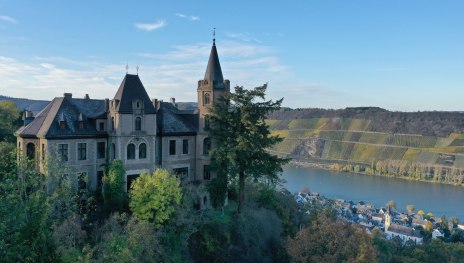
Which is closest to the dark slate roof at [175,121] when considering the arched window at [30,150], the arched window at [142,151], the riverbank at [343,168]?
the arched window at [142,151]

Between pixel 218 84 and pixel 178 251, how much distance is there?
43.5 feet

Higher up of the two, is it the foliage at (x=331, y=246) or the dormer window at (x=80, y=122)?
the dormer window at (x=80, y=122)

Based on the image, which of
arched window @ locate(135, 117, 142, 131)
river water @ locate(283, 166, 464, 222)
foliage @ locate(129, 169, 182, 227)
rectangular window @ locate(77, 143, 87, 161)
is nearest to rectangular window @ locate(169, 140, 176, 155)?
arched window @ locate(135, 117, 142, 131)

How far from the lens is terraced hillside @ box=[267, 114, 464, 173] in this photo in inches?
5300

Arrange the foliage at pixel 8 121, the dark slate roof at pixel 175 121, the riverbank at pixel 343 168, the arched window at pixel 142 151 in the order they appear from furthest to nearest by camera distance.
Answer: the riverbank at pixel 343 168, the foliage at pixel 8 121, the dark slate roof at pixel 175 121, the arched window at pixel 142 151

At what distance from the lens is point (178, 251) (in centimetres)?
2159

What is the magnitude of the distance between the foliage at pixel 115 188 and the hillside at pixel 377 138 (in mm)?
110763

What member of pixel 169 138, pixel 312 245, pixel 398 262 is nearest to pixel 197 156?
pixel 169 138

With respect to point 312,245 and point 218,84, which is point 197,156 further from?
point 312,245

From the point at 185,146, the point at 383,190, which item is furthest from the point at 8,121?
the point at 383,190

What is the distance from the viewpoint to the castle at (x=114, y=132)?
25.4 m

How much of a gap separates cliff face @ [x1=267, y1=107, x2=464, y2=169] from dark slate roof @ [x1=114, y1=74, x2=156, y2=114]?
12197 centimetres

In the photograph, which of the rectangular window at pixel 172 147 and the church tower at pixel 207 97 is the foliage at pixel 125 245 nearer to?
the rectangular window at pixel 172 147

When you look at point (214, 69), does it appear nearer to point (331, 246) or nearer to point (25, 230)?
point (331, 246)
